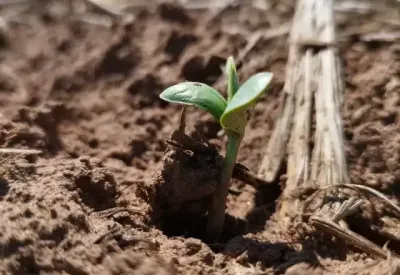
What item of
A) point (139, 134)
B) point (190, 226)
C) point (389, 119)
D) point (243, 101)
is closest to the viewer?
point (243, 101)

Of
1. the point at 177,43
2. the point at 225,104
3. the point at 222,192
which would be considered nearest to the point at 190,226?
the point at 222,192

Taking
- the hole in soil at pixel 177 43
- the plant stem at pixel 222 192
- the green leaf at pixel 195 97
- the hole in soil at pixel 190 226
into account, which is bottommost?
the hole in soil at pixel 190 226

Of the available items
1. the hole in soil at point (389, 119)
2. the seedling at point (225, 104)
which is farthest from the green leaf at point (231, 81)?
the hole in soil at point (389, 119)

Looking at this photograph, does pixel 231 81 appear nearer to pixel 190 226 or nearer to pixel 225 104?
pixel 225 104

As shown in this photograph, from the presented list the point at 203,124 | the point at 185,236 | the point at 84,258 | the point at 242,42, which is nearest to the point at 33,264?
the point at 84,258

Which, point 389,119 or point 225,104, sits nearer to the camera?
point 225,104

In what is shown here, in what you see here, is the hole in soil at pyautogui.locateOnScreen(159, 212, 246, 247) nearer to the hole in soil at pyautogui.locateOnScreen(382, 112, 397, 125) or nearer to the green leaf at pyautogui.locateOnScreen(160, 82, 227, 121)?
the green leaf at pyautogui.locateOnScreen(160, 82, 227, 121)

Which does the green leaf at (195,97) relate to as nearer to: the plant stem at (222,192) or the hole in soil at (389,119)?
the plant stem at (222,192)

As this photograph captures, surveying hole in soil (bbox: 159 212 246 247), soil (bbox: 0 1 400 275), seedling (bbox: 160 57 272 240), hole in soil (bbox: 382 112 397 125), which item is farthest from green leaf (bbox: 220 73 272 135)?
hole in soil (bbox: 382 112 397 125)
